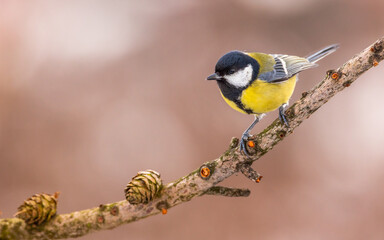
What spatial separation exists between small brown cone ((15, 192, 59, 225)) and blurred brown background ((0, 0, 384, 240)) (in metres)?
0.62

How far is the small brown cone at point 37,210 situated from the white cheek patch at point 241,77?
50 cm

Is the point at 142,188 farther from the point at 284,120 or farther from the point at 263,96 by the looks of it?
the point at 263,96

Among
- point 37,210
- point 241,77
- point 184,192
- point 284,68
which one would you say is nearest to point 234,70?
point 241,77

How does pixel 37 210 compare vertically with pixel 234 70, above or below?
below

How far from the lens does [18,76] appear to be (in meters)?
1.66

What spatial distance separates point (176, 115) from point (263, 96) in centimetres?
66

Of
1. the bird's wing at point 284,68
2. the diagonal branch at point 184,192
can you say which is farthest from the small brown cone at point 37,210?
the bird's wing at point 284,68

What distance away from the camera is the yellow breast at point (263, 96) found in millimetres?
987

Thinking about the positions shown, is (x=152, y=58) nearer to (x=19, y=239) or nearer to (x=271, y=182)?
(x=271, y=182)

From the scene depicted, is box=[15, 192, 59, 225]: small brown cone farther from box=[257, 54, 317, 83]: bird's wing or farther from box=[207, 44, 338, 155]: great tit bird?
box=[257, 54, 317, 83]: bird's wing

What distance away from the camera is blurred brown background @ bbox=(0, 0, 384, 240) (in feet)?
4.66

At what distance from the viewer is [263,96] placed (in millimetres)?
989

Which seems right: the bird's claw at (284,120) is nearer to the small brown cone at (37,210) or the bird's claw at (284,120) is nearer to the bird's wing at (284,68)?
the bird's wing at (284,68)

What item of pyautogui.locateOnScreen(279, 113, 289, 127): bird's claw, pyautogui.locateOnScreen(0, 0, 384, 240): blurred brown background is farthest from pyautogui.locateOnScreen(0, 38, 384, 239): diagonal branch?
pyautogui.locateOnScreen(0, 0, 384, 240): blurred brown background
